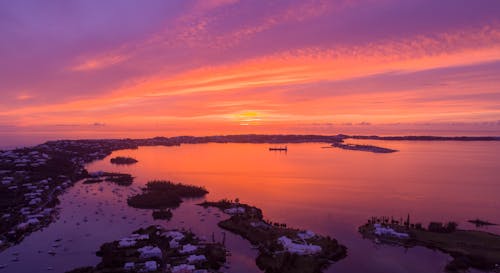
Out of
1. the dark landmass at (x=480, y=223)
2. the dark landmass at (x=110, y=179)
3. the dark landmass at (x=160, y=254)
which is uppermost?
the dark landmass at (x=110, y=179)

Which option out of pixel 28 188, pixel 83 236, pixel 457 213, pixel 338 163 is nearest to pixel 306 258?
pixel 83 236

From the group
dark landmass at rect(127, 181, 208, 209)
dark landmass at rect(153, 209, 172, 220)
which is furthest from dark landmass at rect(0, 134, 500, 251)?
dark landmass at rect(153, 209, 172, 220)

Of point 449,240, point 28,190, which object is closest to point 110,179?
point 28,190

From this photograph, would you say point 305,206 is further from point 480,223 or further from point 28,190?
point 28,190

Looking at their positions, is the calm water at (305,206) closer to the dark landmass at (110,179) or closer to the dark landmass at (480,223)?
the dark landmass at (480,223)

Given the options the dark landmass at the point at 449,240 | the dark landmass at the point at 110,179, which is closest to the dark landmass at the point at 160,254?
the dark landmass at the point at 449,240

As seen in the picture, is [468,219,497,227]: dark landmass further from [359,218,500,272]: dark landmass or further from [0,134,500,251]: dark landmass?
[0,134,500,251]: dark landmass

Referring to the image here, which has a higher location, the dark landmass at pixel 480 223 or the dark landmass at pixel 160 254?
the dark landmass at pixel 480 223
